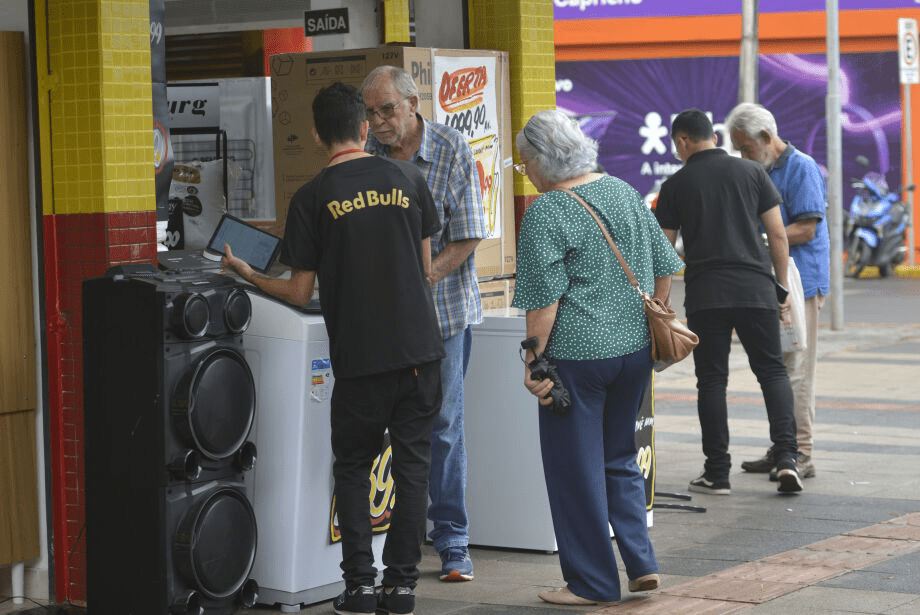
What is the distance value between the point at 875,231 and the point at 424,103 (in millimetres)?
17020

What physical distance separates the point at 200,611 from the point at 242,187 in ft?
8.03

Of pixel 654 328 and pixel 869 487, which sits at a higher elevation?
pixel 654 328

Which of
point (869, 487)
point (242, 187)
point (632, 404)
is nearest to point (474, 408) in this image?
point (632, 404)

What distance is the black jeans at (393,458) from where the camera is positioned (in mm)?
4770

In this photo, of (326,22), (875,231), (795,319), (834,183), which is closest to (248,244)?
(326,22)

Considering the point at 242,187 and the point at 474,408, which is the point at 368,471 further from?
the point at 242,187

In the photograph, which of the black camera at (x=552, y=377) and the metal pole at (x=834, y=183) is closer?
the black camera at (x=552, y=377)

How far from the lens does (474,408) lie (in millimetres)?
6055

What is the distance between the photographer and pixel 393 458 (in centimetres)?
490

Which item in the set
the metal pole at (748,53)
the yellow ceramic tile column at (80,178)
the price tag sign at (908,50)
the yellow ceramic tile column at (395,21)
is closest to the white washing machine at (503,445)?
the yellow ceramic tile column at (80,178)

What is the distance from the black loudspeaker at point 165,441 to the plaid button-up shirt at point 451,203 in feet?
2.92

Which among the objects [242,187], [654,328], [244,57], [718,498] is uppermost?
[244,57]

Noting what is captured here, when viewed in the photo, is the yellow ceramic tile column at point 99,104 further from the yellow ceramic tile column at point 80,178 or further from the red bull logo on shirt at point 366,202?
the red bull logo on shirt at point 366,202

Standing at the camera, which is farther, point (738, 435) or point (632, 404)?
point (738, 435)
